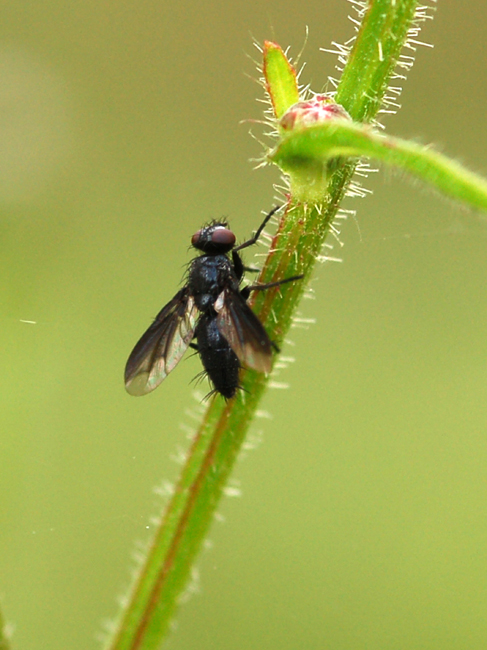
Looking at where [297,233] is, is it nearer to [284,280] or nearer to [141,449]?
[284,280]

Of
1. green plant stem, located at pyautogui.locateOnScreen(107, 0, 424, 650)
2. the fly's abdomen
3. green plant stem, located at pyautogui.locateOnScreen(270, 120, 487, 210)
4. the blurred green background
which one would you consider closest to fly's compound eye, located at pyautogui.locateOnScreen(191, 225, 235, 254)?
the fly's abdomen

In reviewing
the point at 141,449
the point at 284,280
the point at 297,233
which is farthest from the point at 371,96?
the point at 141,449

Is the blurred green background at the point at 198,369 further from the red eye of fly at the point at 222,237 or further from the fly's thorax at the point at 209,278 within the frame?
the red eye of fly at the point at 222,237

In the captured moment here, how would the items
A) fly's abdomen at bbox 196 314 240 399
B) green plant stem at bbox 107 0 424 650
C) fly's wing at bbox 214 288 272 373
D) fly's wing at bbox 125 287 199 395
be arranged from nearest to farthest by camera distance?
green plant stem at bbox 107 0 424 650 < fly's wing at bbox 214 288 272 373 < fly's abdomen at bbox 196 314 240 399 < fly's wing at bbox 125 287 199 395

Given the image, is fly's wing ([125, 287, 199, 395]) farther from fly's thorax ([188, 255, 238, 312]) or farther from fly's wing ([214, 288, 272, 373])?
fly's wing ([214, 288, 272, 373])

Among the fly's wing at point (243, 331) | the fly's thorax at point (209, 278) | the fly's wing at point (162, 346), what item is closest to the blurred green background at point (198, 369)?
the fly's wing at point (162, 346)

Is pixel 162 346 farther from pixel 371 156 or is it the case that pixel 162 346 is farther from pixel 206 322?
pixel 371 156
